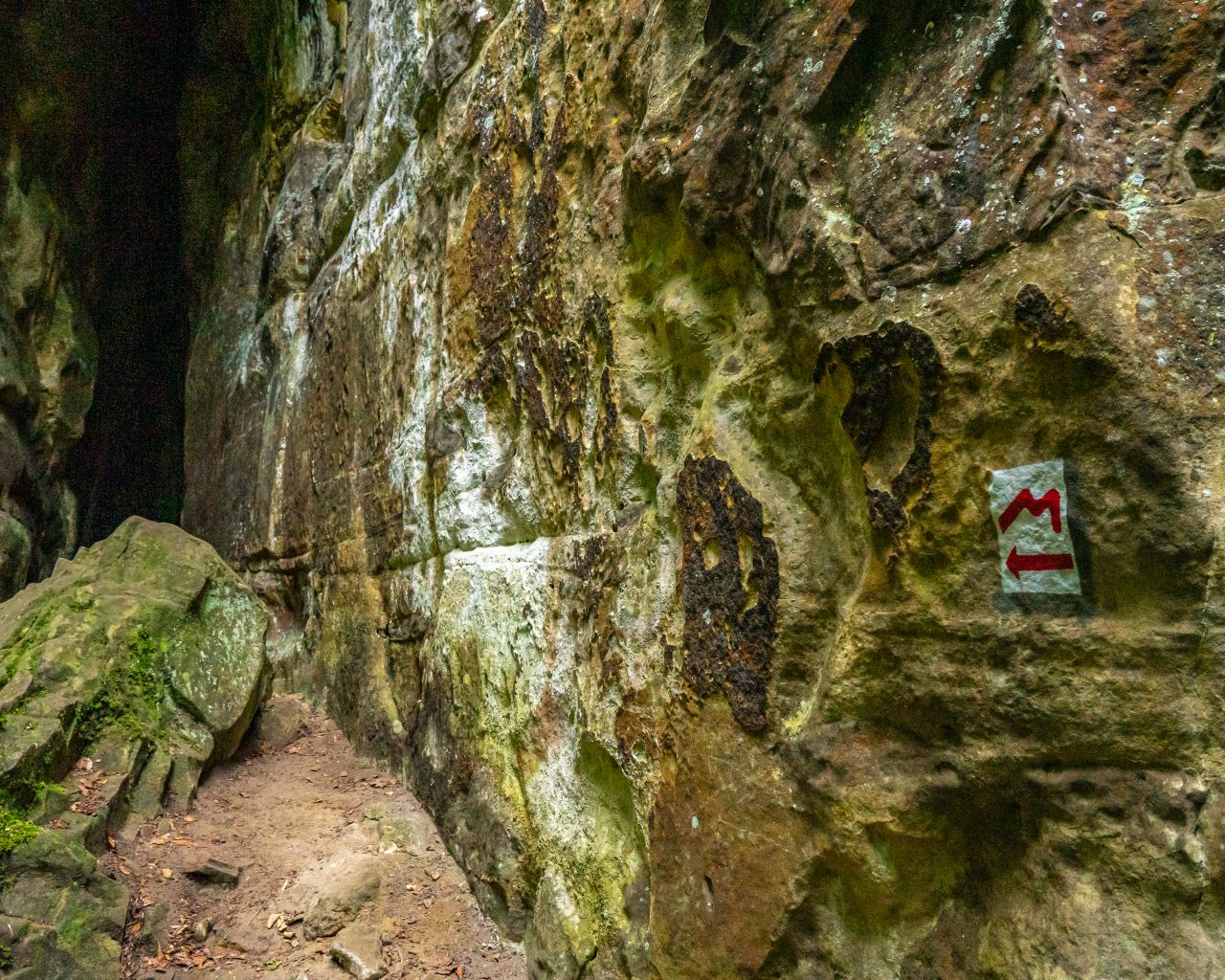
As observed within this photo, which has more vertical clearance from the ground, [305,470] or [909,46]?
[909,46]

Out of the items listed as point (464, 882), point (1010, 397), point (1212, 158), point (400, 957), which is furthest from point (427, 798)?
point (1212, 158)

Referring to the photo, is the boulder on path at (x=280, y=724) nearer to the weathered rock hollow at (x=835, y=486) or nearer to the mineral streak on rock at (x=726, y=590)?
the weathered rock hollow at (x=835, y=486)

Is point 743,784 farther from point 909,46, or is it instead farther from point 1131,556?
point 909,46

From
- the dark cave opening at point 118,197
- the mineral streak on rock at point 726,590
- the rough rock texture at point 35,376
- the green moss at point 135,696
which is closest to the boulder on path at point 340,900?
the green moss at point 135,696

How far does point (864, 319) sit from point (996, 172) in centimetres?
32

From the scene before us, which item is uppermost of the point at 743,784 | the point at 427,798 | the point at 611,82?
the point at 611,82

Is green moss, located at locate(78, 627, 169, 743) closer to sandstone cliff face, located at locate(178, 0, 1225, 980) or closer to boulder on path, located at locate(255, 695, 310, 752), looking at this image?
boulder on path, located at locate(255, 695, 310, 752)

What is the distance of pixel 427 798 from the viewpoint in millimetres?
3736

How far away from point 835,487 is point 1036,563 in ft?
1.62

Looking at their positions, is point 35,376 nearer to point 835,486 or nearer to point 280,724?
point 280,724

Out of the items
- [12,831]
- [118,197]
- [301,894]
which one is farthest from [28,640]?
[118,197]

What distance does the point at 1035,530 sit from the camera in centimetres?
137

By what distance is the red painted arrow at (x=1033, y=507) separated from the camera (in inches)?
53.0

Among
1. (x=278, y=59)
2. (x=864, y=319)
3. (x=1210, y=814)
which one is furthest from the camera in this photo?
(x=278, y=59)
